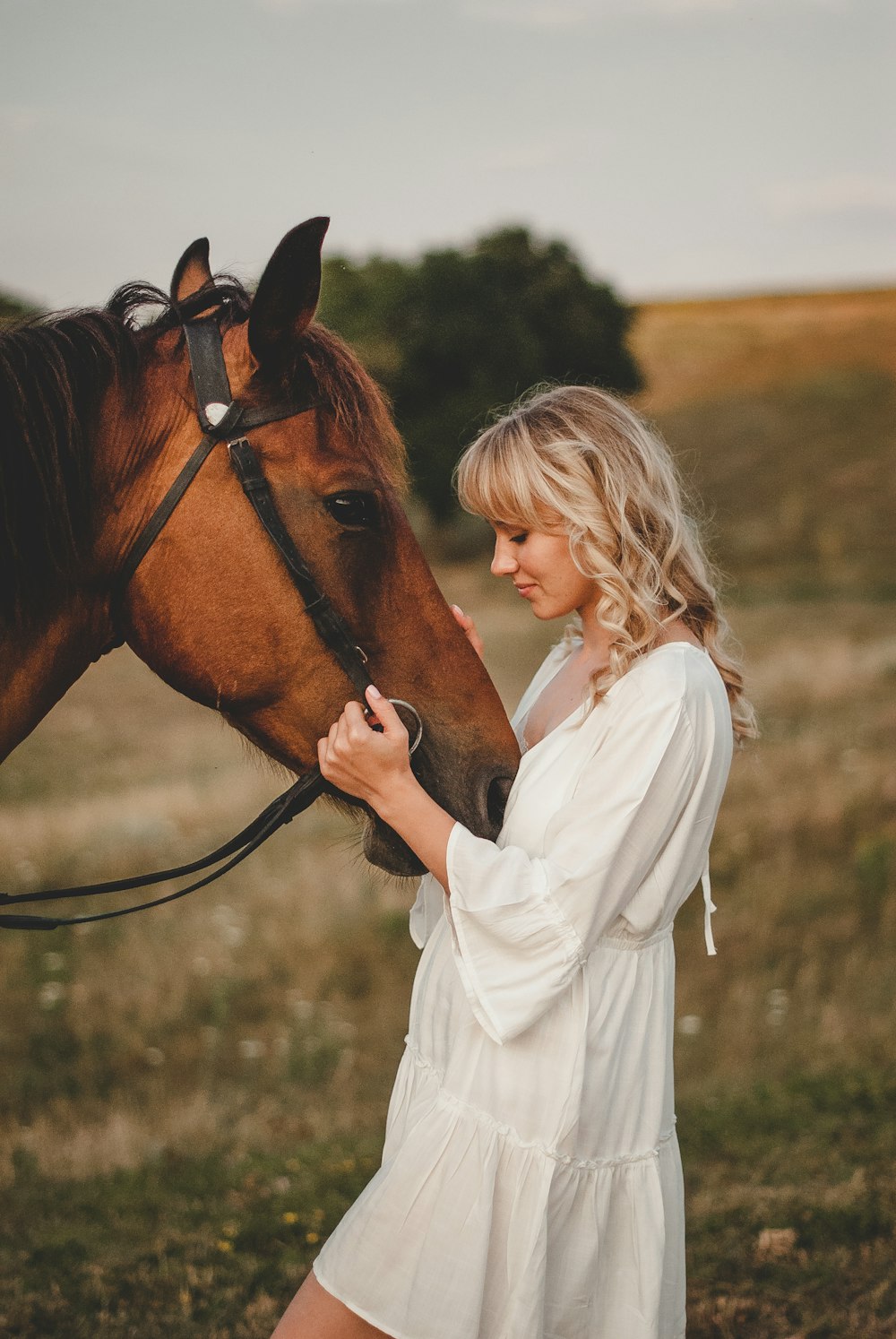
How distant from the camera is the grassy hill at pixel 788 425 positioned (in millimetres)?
27719

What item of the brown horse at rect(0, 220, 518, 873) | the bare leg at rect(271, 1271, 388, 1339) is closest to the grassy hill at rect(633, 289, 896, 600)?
the brown horse at rect(0, 220, 518, 873)

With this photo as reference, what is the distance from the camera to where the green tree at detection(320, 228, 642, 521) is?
31.5 metres

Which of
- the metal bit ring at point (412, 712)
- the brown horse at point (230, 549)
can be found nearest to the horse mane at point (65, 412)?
the brown horse at point (230, 549)

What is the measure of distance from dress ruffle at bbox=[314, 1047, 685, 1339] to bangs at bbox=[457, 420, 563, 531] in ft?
3.85

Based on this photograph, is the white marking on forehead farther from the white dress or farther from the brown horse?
the white dress

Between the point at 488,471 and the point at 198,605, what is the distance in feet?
2.18

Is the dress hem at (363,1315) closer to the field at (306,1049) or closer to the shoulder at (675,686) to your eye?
the field at (306,1049)

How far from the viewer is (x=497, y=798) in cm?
238

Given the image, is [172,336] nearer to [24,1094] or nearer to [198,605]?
[198,605]

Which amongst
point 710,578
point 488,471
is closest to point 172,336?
point 488,471

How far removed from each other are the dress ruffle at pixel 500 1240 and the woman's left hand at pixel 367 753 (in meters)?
0.64

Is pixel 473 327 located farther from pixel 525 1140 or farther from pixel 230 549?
pixel 525 1140

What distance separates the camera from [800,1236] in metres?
3.83

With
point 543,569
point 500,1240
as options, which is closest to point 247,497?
point 543,569
